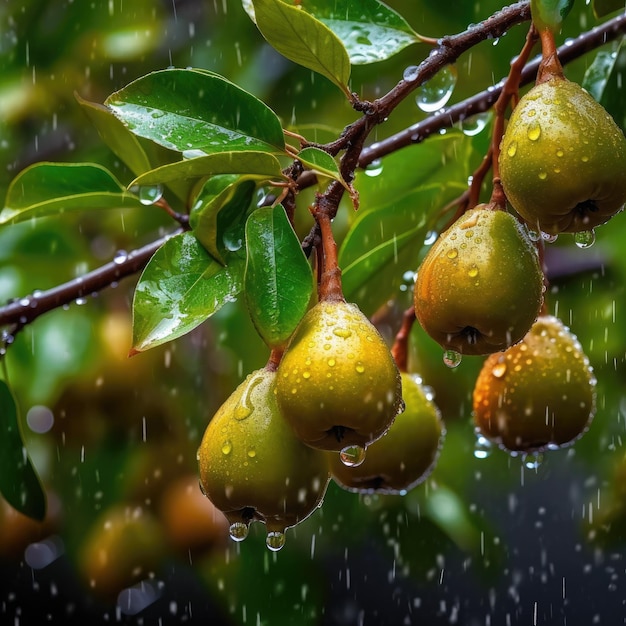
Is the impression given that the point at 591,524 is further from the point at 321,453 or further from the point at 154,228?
the point at 321,453

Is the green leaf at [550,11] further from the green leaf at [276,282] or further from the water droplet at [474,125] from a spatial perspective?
the water droplet at [474,125]

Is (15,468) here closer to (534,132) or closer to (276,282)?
(276,282)

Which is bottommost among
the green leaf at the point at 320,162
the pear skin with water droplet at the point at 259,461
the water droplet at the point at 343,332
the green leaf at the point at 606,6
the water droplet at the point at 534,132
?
the pear skin with water droplet at the point at 259,461

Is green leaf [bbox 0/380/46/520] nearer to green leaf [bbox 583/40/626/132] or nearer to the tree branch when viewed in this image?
the tree branch

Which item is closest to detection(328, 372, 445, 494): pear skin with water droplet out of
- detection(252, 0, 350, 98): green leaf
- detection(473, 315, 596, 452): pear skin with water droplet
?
detection(473, 315, 596, 452): pear skin with water droplet

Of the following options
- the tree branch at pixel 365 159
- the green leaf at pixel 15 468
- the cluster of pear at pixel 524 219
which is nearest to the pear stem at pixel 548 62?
the cluster of pear at pixel 524 219

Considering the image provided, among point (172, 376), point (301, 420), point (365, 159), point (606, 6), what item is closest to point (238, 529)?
point (301, 420)
